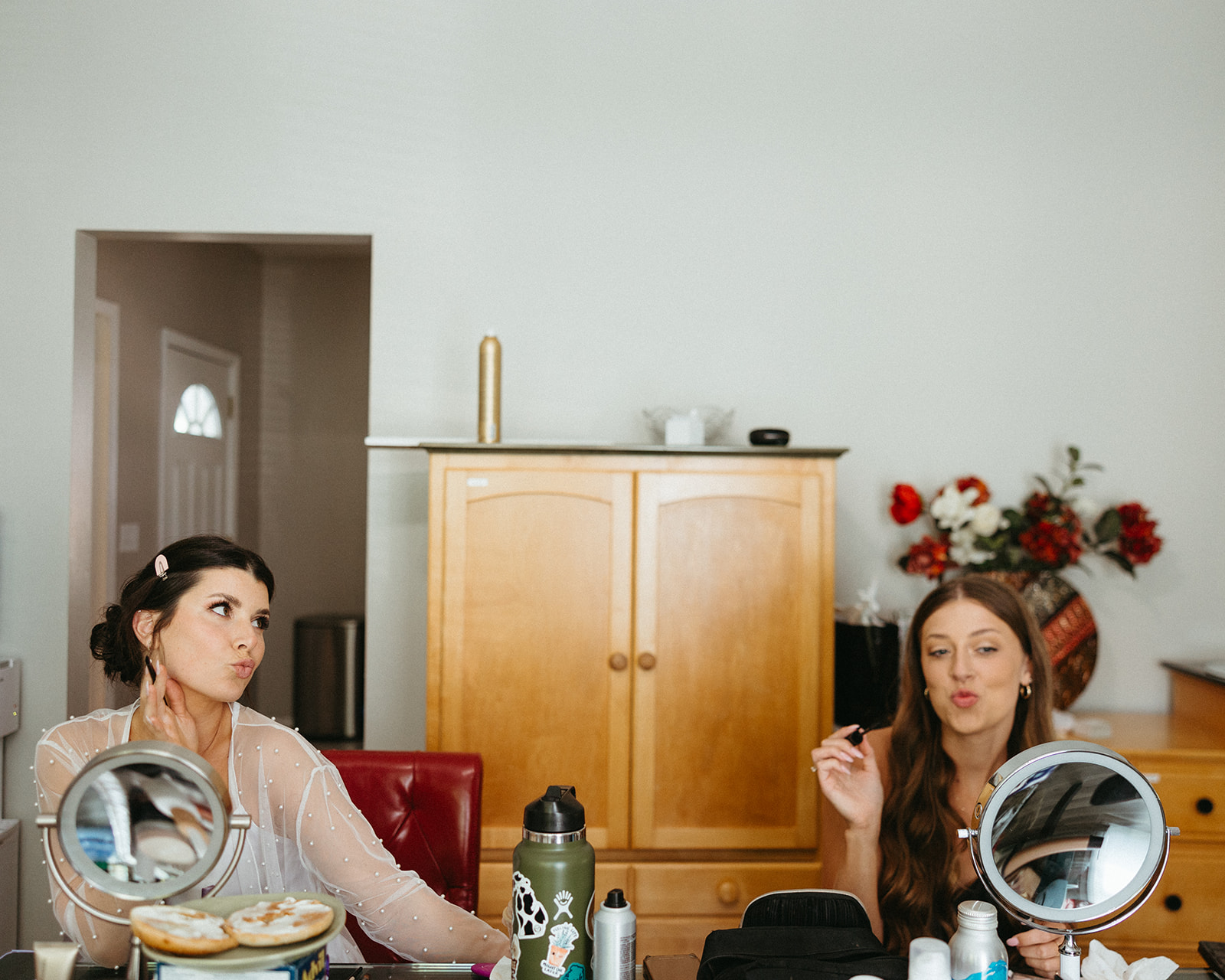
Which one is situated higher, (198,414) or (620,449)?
(198,414)

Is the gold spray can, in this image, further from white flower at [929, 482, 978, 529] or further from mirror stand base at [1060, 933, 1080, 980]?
mirror stand base at [1060, 933, 1080, 980]

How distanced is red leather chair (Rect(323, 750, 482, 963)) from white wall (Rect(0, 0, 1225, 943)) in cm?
118

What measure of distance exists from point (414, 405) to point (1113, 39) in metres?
2.46

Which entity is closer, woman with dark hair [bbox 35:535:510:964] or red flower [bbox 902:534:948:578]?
woman with dark hair [bbox 35:535:510:964]

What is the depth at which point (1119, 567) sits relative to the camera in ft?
9.73

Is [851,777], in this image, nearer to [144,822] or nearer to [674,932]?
[674,932]

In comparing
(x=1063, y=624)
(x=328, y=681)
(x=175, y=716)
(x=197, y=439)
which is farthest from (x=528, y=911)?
(x=197, y=439)

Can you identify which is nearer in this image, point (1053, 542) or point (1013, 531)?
point (1053, 542)

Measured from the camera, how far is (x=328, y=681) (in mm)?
4465

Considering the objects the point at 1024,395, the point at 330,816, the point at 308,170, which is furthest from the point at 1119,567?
the point at 308,170

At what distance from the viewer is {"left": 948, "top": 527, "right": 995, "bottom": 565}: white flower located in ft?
9.21

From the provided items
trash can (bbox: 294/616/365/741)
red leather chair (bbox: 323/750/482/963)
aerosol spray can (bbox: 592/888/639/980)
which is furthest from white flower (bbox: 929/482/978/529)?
trash can (bbox: 294/616/365/741)

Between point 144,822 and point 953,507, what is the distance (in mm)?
2378

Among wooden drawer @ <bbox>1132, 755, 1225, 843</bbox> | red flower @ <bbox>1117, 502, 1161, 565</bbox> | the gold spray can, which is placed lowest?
wooden drawer @ <bbox>1132, 755, 1225, 843</bbox>
